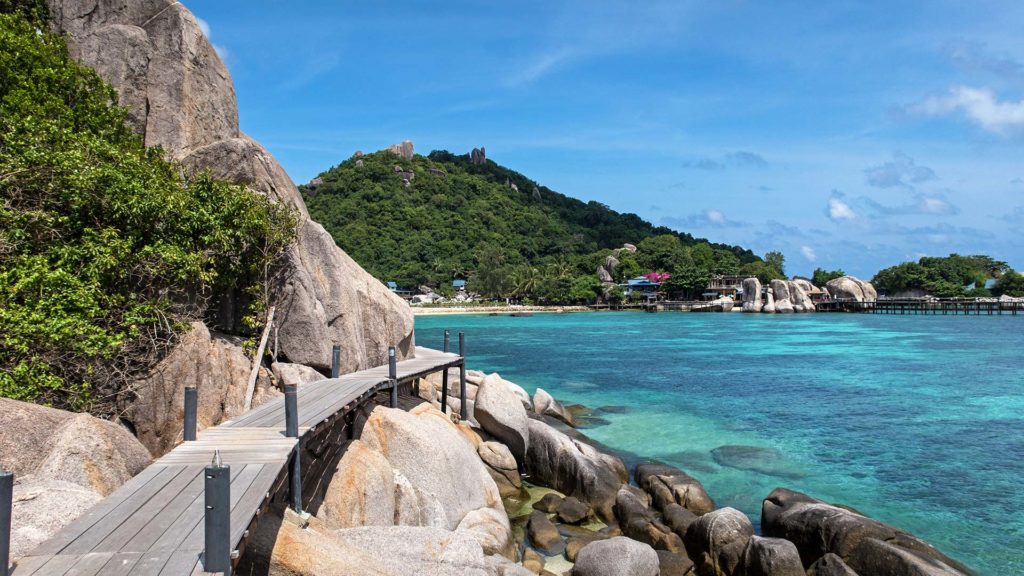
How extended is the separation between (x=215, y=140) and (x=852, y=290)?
4750 inches

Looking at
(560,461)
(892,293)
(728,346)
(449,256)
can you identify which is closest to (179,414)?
(560,461)

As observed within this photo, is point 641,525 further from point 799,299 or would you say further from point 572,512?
point 799,299

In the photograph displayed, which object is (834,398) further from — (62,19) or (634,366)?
(62,19)

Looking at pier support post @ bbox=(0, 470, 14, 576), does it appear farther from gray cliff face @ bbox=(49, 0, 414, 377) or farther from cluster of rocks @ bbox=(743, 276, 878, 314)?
cluster of rocks @ bbox=(743, 276, 878, 314)

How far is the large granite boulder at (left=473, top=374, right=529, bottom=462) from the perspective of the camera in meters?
16.0

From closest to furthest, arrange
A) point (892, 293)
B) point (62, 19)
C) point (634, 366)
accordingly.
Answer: point (62, 19) < point (634, 366) < point (892, 293)

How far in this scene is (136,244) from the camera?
12562mm

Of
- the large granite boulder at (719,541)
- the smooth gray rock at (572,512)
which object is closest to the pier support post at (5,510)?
the large granite boulder at (719,541)

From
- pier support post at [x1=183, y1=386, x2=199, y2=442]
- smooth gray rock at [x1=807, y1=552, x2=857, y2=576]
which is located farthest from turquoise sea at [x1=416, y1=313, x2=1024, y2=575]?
pier support post at [x1=183, y1=386, x2=199, y2=442]

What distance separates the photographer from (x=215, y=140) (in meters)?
19.9

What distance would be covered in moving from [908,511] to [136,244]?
59.7 feet

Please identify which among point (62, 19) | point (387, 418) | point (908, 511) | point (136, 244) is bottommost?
point (908, 511)

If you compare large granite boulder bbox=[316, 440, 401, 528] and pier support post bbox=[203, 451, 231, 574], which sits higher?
pier support post bbox=[203, 451, 231, 574]

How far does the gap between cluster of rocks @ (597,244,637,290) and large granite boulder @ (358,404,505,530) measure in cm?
11518
